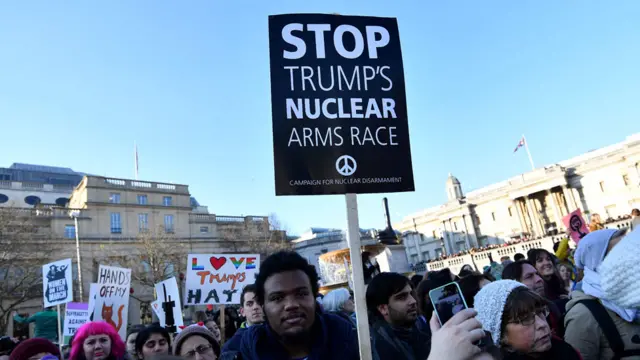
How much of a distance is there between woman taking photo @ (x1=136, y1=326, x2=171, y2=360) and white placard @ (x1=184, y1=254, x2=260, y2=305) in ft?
12.1

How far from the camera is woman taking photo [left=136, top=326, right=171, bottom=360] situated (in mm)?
4645

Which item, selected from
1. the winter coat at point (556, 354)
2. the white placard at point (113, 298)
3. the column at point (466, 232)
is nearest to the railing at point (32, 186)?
the white placard at point (113, 298)

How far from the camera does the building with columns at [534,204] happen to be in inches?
2115

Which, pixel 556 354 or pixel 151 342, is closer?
pixel 556 354

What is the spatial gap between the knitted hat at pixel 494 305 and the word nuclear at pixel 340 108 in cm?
144

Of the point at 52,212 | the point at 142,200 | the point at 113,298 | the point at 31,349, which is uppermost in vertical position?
the point at 142,200

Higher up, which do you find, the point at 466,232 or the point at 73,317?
the point at 466,232

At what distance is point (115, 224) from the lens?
40594 mm

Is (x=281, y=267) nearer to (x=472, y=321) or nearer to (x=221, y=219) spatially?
(x=472, y=321)

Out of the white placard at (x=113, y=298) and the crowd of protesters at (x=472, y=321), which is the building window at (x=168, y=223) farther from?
the crowd of protesters at (x=472, y=321)

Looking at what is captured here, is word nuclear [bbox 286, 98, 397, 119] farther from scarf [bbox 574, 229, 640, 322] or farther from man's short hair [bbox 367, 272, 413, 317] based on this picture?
scarf [bbox 574, 229, 640, 322]

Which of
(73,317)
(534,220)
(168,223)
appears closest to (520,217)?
(534,220)

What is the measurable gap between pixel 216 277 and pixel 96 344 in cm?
425

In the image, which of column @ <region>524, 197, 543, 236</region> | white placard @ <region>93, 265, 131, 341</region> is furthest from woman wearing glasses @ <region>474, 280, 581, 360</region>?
column @ <region>524, 197, 543, 236</region>
